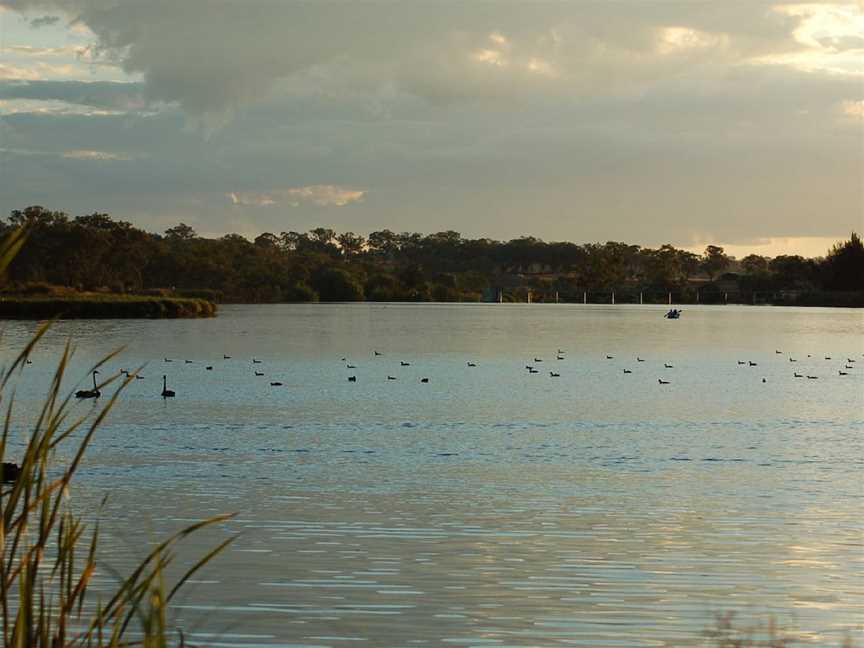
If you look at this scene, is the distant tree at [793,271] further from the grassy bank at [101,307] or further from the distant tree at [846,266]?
the grassy bank at [101,307]

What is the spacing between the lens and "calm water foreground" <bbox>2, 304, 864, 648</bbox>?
10.3 metres

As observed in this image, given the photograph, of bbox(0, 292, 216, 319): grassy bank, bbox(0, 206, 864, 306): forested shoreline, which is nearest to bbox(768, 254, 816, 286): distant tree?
bbox(0, 206, 864, 306): forested shoreline

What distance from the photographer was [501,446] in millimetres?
22484

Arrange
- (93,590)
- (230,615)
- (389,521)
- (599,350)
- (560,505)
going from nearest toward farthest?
1. (230,615)
2. (93,590)
3. (389,521)
4. (560,505)
5. (599,350)

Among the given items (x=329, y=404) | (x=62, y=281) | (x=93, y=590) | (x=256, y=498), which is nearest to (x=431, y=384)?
(x=329, y=404)

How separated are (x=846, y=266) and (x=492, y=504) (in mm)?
137661

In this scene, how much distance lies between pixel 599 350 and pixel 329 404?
3287cm

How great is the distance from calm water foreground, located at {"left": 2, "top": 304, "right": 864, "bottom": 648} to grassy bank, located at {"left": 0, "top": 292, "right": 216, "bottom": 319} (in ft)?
159

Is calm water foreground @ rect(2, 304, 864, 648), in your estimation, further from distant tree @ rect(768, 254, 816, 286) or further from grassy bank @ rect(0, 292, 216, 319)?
distant tree @ rect(768, 254, 816, 286)

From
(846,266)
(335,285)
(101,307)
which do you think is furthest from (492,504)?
(335,285)

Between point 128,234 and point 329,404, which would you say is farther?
point 128,234

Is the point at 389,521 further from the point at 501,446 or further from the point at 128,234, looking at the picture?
the point at 128,234

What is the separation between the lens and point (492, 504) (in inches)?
621

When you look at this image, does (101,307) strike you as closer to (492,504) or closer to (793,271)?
(492,504)
